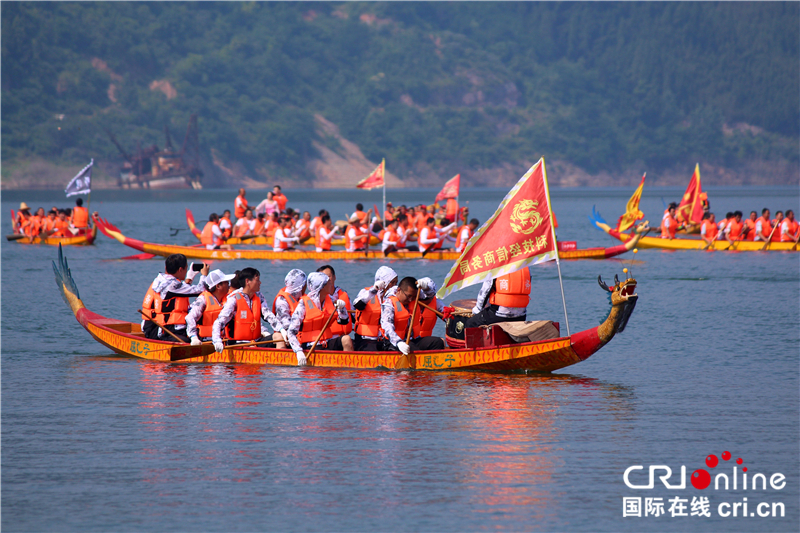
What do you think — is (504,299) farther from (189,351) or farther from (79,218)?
(79,218)

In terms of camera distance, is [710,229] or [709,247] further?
[709,247]

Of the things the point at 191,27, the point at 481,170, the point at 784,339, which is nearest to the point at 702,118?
the point at 481,170

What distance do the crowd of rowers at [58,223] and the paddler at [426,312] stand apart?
28712 mm

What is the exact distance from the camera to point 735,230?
3878 centimetres

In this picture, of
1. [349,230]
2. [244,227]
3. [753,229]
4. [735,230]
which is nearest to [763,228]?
[753,229]

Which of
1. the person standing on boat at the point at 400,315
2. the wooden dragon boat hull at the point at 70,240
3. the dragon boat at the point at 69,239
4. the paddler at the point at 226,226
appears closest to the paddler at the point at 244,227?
the paddler at the point at 226,226

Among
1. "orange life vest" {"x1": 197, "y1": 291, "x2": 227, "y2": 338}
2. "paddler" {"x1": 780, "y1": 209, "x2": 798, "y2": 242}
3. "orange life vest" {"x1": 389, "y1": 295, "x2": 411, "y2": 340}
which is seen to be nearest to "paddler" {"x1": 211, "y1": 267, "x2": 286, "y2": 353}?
"orange life vest" {"x1": 197, "y1": 291, "x2": 227, "y2": 338}

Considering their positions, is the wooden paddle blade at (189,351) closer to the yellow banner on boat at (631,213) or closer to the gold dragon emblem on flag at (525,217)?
the gold dragon emblem on flag at (525,217)

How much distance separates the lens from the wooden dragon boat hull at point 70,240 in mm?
42906

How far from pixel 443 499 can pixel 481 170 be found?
512 feet

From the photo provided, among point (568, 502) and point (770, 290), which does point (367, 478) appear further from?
point (770, 290)

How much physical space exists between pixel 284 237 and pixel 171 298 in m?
17.9

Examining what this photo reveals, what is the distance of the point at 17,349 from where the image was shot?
20500 mm

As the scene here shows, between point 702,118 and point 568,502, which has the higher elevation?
point 702,118
